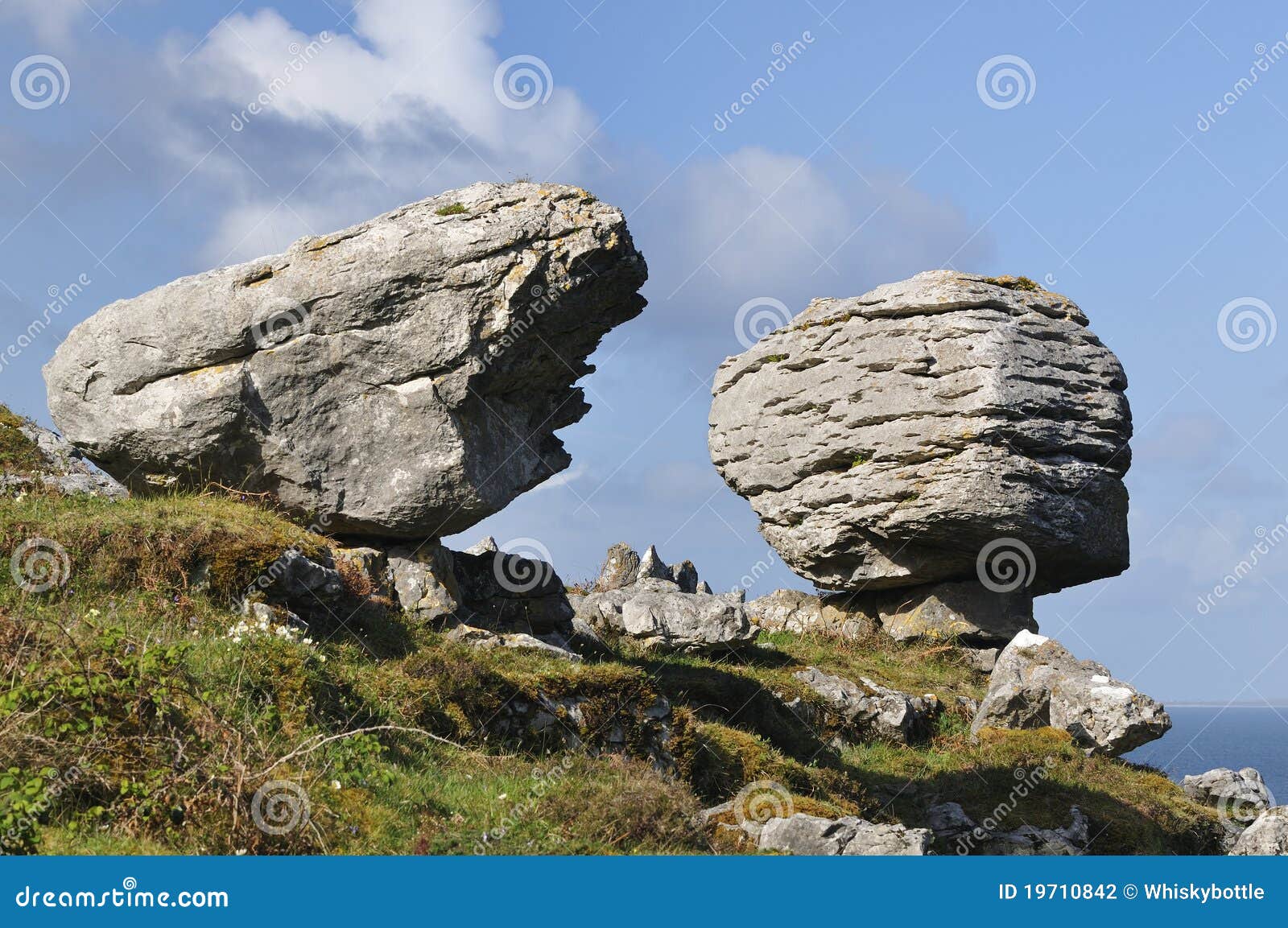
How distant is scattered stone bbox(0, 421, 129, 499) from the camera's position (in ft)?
57.9

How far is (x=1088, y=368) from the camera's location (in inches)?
1047

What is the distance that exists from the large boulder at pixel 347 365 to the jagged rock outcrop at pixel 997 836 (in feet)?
27.8

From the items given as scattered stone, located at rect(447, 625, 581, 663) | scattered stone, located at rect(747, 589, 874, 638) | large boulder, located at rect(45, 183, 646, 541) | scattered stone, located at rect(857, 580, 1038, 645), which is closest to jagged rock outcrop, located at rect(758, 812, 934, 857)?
scattered stone, located at rect(447, 625, 581, 663)

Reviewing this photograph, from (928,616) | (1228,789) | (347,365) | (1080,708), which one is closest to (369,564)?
(347,365)

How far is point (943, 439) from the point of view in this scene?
25.3 meters

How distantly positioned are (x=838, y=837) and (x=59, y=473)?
14458mm

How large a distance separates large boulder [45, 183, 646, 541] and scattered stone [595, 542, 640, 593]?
1310 cm

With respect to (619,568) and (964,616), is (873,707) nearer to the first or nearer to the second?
(964,616)

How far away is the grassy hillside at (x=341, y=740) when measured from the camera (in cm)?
966

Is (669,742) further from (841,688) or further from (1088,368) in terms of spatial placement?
(1088,368)

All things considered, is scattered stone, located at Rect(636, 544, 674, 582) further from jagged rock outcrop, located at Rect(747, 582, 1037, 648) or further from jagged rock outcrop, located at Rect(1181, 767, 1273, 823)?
jagged rock outcrop, located at Rect(1181, 767, 1273, 823)

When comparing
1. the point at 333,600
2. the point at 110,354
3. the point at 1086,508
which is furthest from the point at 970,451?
the point at 110,354

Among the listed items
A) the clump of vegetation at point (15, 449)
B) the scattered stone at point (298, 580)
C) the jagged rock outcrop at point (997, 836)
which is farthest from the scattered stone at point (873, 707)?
the clump of vegetation at point (15, 449)

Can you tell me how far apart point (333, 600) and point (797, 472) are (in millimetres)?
14793
